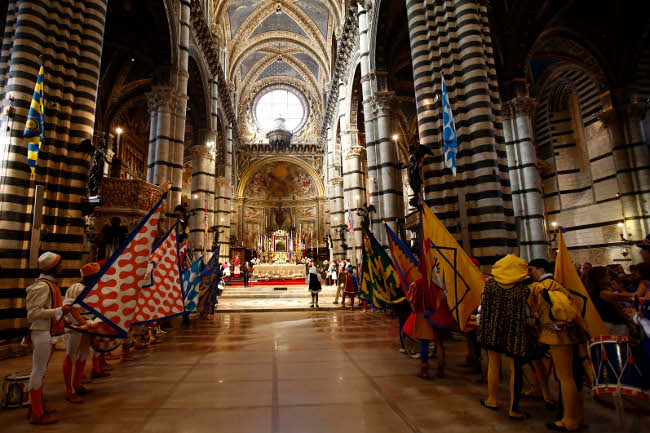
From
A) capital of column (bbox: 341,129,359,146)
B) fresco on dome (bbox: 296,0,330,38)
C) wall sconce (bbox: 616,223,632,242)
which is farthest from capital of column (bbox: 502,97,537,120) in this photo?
fresco on dome (bbox: 296,0,330,38)

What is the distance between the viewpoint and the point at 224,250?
71.3ft

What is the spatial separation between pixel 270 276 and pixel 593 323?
19.5 meters

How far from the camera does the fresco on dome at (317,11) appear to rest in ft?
78.8

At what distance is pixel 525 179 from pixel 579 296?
40.0 ft

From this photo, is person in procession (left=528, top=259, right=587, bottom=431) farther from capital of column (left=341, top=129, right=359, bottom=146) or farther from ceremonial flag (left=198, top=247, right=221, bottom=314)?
capital of column (left=341, top=129, right=359, bottom=146)

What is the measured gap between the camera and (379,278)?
19.9 ft

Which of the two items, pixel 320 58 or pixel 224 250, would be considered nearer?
pixel 224 250

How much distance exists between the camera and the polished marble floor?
2.82 m

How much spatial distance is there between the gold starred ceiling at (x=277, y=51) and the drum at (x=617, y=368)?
22085 millimetres

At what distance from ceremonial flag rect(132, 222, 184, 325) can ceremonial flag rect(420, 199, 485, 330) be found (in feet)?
12.2

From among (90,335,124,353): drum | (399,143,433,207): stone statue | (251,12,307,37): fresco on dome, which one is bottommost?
(90,335,124,353): drum

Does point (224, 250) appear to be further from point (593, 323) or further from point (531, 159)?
point (593, 323)

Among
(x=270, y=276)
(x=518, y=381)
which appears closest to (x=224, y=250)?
(x=270, y=276)

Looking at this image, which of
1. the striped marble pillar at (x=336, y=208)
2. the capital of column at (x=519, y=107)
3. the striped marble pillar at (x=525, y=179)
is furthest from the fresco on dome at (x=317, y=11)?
the striped marble pillar at (x=525, y=179)
